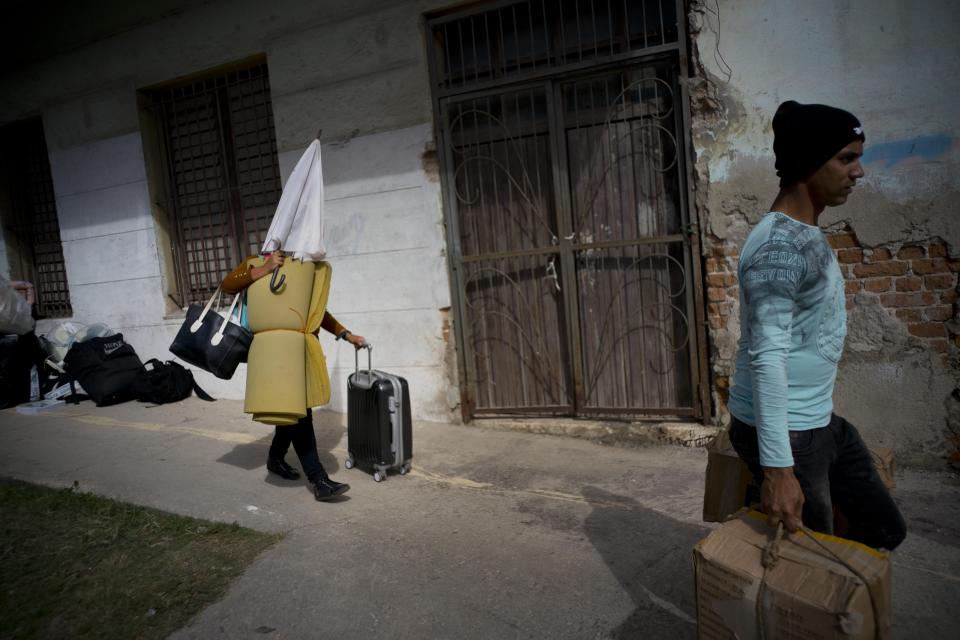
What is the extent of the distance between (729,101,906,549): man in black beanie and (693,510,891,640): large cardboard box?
0.11 metres

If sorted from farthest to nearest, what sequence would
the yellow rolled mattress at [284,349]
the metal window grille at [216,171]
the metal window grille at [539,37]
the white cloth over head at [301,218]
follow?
the metal window grille at [216,171]
the metal window grille at [539,37]
the white cloth over head at [301,218]
the yellow rolled mattress at [284,349]

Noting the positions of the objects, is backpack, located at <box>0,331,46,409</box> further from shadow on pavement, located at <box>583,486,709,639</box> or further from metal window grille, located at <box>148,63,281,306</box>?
shadow on pavement, located at <box>583,486,709,639</box>

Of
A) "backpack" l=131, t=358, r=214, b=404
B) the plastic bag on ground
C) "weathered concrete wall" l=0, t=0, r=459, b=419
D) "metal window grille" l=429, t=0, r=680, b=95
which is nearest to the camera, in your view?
"metal window grille" l=429, t=0, r=680, b=95

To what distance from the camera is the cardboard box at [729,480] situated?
219 centimetres

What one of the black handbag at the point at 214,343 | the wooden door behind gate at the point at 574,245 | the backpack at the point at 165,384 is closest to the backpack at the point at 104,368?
the backpack at the point at 165,384

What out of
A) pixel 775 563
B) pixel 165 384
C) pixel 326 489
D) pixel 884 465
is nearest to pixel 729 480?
pixel 884 465

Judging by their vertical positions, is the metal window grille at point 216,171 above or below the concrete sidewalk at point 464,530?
above

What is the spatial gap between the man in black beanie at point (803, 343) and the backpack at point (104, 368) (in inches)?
246

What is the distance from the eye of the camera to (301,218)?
373 centimetres

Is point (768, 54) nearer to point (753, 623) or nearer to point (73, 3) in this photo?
point (753, 623)

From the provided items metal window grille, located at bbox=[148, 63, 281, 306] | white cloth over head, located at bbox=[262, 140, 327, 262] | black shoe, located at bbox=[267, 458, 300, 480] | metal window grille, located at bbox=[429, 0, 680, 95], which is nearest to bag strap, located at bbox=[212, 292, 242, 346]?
white cloth over head, located at bbox=[262, 140, 327, 262]

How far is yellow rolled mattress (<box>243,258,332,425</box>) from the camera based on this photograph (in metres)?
3.57

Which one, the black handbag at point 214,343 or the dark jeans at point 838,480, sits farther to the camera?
the black handbag at point 214,343

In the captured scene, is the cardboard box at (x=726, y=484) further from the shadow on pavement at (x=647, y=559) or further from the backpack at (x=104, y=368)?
the backpack at (x=104, y=368)
